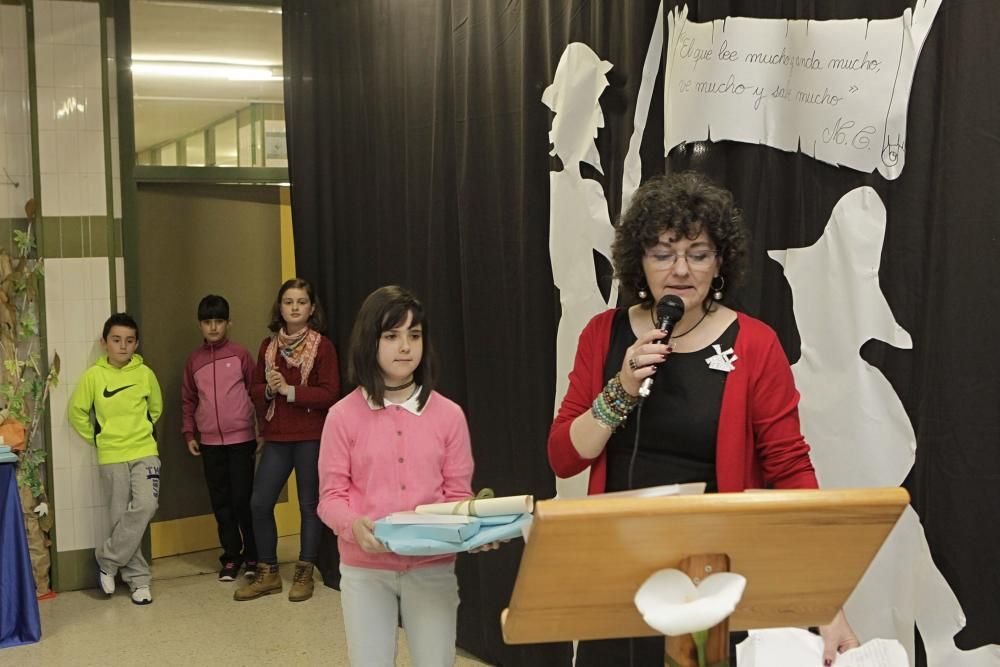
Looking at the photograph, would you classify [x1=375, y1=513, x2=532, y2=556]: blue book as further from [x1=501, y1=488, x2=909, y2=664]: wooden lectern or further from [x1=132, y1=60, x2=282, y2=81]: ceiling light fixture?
[x1=132, y1=60, x2=282, y2=81]: ceiling light fixture

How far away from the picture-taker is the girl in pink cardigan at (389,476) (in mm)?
2656

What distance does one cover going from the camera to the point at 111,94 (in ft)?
18.1

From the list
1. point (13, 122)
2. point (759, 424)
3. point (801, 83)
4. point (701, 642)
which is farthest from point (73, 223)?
point (701, 642)

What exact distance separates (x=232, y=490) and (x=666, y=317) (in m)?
3.97

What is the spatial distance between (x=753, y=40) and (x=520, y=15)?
1.20 m

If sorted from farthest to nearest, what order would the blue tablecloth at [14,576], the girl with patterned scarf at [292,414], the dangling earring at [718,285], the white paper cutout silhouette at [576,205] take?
1. the girl with patterned scarf at [292,414]
2. the blue tablecloth at [14,576]
3. the white paper cutout silhouette at [576,205]
4. the dangling earring at [718,285]

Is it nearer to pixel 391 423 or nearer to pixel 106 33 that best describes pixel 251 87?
pixel 106 33

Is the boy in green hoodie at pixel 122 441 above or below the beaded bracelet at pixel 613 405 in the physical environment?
below

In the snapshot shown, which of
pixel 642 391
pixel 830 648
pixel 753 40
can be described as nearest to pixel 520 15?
pixel 753 40

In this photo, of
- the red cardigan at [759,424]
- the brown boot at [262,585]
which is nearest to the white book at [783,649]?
the red cardigan at [759,424]

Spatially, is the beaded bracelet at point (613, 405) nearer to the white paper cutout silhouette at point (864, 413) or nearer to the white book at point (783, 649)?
the white book at point (783, 649)

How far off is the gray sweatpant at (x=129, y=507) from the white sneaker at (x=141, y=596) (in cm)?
3

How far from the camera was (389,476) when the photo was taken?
2656 millimetres

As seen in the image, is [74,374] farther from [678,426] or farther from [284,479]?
[678,426]
